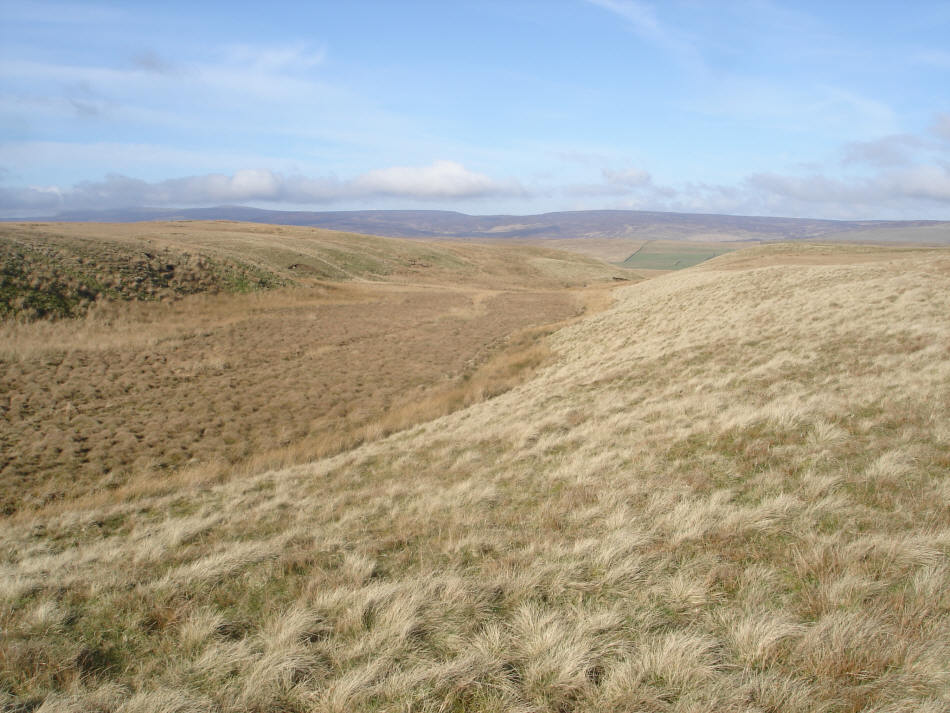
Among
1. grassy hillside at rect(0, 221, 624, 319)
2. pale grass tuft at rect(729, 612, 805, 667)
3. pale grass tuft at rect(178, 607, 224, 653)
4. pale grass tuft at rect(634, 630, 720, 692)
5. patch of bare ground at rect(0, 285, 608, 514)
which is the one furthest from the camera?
grassy hillside at rect(0, 221, 624, 319)

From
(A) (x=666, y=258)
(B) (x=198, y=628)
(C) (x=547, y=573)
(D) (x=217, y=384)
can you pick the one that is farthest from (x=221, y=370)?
(A) (x=666, y=258)

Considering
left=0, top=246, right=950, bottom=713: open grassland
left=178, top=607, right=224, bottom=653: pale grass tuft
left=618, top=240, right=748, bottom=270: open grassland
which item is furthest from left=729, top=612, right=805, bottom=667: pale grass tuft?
left=618, top=240, right=748, bottom=270: open grassland

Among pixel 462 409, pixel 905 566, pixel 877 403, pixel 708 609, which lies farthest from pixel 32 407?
pixel 877 403

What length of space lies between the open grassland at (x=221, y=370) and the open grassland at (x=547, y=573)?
3103mm

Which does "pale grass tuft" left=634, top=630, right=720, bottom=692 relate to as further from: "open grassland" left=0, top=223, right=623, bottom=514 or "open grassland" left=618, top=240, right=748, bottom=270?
"open grassland" left=618, top=240, right=748, bottom=270

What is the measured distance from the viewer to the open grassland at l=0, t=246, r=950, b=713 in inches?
141

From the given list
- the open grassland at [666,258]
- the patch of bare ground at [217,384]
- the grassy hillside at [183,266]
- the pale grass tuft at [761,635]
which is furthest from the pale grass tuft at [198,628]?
the open grassland at [666,258]

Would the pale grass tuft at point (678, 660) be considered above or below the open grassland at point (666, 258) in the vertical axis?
below

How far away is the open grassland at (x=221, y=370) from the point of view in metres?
13.2

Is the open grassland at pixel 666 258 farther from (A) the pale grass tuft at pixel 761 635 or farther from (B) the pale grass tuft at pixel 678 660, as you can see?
(B) the pale grass tuft at pixel 678 660

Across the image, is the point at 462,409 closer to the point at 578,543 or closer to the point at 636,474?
the point at 636,474

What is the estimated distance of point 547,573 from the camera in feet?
16.6

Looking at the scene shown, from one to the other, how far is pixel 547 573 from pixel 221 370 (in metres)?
19.6

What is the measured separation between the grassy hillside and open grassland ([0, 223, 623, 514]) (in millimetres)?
356
